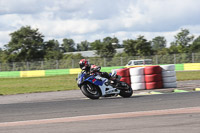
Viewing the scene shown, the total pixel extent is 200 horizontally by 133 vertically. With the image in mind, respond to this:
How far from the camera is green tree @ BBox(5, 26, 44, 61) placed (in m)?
58.8

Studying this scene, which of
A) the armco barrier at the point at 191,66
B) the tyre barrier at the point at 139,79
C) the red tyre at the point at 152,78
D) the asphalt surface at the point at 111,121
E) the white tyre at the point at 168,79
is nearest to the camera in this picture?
the asphalt surface at the point at 111,121

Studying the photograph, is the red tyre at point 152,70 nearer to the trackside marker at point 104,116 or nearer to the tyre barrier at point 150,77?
the tyre barrier at point 150,77

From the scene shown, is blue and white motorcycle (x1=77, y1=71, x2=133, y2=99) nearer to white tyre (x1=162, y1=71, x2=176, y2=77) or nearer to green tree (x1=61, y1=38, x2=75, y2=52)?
white tyre (x1=162, y1=71, x2=176, y2=77)

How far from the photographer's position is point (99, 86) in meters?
11.3

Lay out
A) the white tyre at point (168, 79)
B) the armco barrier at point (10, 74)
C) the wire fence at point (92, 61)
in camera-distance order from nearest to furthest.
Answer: the white tyre at point (168, 79) → the wire fence at point (92, 61) → the armco barrier at point (10, 74)

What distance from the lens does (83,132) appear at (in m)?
5.86

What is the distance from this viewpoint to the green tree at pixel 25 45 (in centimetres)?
5882

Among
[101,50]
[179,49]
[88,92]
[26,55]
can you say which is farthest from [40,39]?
[88,92]

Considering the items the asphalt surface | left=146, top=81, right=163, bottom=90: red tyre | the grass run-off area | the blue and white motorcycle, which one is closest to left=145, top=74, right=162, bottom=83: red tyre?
left=146, top=81, right=163, bottom=90: red tyre

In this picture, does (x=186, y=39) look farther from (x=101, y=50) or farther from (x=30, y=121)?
(x=30, y=121)

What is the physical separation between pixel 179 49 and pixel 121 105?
53.1 metres

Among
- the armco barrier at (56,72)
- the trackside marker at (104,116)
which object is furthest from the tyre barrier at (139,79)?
the armco barrier at (56,72)

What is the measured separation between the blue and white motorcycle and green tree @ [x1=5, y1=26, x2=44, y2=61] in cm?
4838

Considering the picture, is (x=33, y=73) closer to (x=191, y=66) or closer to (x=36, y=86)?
(x=191, y=66)
